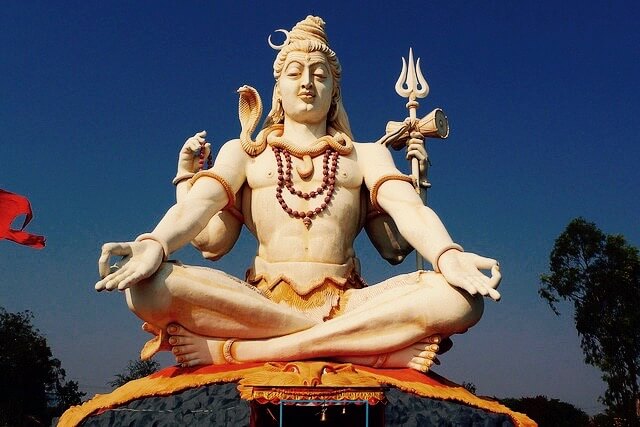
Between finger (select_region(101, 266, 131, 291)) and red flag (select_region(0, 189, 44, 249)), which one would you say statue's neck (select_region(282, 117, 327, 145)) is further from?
red flag (select_region(0, 189, 44, 249))

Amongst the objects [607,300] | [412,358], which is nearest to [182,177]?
[412,358]

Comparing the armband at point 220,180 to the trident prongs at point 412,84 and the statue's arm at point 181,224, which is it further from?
the trident prongs at point 412,84

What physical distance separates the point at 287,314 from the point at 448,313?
1170 mm

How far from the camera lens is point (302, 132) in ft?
21.8

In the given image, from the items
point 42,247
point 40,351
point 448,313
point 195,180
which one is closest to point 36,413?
point 40,351

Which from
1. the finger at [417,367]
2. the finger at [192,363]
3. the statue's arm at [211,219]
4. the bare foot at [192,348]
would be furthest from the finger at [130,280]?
the finger at [417,367]

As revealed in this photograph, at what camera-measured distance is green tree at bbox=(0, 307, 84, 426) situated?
61.3 ft

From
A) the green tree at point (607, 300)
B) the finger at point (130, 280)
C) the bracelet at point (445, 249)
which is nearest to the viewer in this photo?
the finger at point (130, 280)

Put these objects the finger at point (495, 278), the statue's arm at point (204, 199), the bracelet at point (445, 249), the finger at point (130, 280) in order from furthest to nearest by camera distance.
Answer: the statue's arm at point (204, 199), the bracelet at point (445, 249), the finger at point (495, 278), the finger at point (130, 280)

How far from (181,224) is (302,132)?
1.48 meters

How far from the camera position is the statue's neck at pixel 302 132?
661 cm

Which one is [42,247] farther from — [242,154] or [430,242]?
[430,242]

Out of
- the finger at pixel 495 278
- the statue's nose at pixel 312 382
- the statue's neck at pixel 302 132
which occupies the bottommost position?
the statue's nose at pixel 312 382

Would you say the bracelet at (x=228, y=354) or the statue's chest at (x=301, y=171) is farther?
the statue's chest at (x=301, y=171)
